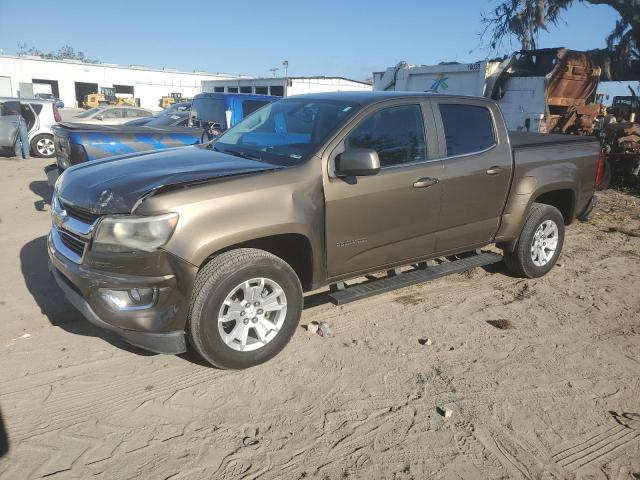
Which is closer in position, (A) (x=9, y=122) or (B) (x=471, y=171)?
(B) (x=471, y=171)

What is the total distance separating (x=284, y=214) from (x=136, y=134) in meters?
4.92

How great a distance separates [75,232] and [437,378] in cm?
263

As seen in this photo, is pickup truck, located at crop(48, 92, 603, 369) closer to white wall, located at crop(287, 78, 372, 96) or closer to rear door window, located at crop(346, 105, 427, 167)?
rear door window, located at crop(346, 105, 427, 167)

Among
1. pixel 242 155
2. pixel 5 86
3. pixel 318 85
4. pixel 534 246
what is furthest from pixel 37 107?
pixel 5 86

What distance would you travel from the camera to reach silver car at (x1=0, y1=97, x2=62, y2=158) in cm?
1321

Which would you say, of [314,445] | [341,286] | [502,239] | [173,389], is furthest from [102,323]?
[502,239]

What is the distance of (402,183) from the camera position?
3971mm

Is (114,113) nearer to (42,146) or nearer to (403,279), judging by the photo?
(42,146)

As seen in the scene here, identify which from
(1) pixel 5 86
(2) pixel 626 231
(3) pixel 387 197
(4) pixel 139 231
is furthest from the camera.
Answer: (1) pixel 5 86

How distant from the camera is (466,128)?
4.55m

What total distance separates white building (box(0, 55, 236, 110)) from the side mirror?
52973 mm

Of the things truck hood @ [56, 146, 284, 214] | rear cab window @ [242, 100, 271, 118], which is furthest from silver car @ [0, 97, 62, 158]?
truck hood @ [56, 146, 284, 214]

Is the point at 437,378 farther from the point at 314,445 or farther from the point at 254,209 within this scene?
the point at 254,209

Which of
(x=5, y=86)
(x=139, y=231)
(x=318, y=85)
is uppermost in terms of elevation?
(x=5, y=86)
